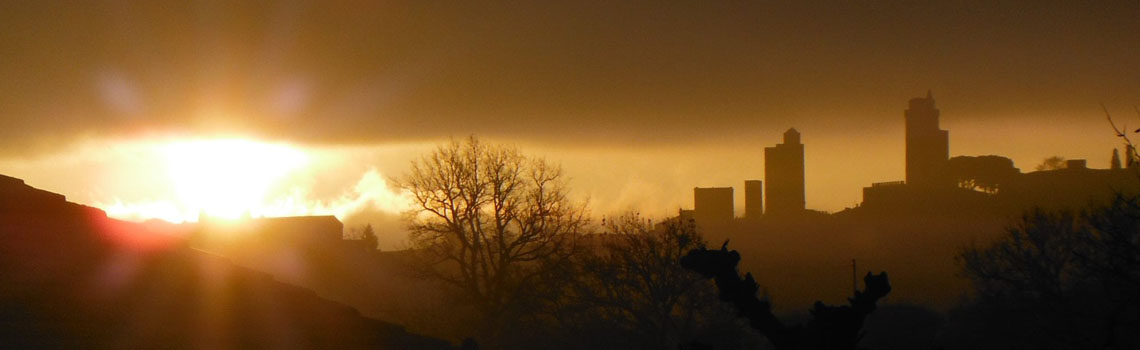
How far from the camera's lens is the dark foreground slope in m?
12.5

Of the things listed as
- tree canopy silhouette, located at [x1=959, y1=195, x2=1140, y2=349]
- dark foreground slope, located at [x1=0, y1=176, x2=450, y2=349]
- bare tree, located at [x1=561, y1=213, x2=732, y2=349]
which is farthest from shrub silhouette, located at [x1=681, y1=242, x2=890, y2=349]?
bare tree, located at [x1=561, y1=213, x2=732, y2=349]

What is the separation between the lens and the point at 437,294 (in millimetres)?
73750

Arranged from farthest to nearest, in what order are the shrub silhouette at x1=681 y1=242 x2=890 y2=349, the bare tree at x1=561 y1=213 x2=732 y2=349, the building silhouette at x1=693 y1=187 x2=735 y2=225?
the building silhouette at x1=693 y1=187 x2=735 y2=225
the bare tree at x1=561 y1=213 x2=732 y2=349
the shrub silhouette at x1=681 y1=242 x2=890 y2=349

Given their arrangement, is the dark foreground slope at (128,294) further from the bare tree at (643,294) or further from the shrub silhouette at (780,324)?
the bare tree at (643,294)

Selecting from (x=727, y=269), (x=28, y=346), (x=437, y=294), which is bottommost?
(x=437, y=294)

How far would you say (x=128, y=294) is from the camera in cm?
1374

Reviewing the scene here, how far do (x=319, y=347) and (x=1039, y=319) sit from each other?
38771 mm

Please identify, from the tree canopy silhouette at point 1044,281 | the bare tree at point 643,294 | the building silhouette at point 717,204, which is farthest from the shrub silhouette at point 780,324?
the building silhouette at point 717,204

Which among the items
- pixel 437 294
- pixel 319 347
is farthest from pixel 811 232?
pixel 319 347

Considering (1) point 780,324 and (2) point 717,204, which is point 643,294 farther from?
(2) point 717,204

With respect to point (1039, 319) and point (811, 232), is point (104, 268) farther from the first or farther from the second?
point (811, 232)

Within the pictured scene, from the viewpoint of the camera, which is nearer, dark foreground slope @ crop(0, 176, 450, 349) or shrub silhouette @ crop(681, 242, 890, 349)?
shrub silhouette @ crop(681, 242, 890, 349)

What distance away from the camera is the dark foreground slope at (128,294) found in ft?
41.1

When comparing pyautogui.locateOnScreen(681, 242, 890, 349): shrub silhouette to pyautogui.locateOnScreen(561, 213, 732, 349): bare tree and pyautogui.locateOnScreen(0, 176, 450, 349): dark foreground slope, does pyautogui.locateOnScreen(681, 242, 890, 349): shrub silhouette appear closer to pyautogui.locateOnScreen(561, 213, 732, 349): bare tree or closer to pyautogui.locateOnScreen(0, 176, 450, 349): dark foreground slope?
pyautogui.locateOnScreen(0, 176, 450, 349): dark foreground slope
